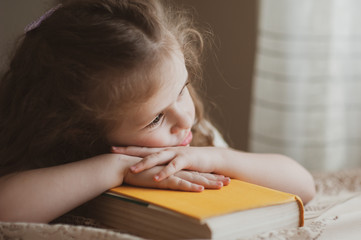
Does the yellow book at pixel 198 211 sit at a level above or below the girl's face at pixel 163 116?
below

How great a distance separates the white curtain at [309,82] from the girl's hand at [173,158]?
1.21 metres

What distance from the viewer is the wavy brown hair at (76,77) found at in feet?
2.91

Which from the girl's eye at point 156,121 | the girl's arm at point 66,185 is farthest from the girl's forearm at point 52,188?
the girl's eye at point 156,121

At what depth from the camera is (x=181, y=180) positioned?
0.85 metres

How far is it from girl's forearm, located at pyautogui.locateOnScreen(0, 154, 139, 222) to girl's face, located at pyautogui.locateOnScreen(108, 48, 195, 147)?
0.28 feet

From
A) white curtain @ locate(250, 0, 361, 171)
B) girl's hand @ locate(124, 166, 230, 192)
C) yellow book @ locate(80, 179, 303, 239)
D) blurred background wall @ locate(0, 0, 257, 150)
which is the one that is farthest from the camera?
blurred background wall @ locate(0, 0, 257, 150)

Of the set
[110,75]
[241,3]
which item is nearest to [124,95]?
[110,75]

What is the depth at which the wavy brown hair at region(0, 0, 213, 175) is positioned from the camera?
886 millimetres

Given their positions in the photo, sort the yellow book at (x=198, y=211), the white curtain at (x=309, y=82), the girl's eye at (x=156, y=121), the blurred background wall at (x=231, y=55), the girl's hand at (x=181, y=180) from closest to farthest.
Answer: the yellow book at (x=198, y=211)
the girl's hand at (x=181, y=180)
the girl's eye at (x=156, y=121)
the white curtain at (x=309, y=82)
the blurred background wall at (x=231, y=55)

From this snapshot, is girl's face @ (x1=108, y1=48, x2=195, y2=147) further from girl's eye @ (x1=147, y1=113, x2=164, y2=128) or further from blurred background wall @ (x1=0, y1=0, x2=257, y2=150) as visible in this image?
blurred background wall @ (x1=0, y1=0, x2=257, y2=150)

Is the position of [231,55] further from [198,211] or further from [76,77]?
[198,211]

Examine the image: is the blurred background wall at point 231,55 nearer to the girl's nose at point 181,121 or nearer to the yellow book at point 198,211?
the girl's nose at point 181,121

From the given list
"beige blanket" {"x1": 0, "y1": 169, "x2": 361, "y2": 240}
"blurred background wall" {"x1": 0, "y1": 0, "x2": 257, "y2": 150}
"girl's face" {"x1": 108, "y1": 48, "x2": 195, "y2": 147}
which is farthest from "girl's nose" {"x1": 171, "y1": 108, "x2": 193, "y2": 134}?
"blurred background wall" {"x1": 0, "y1": 0, "x2": 257, "y2": 150}

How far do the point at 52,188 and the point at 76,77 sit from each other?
182mm
